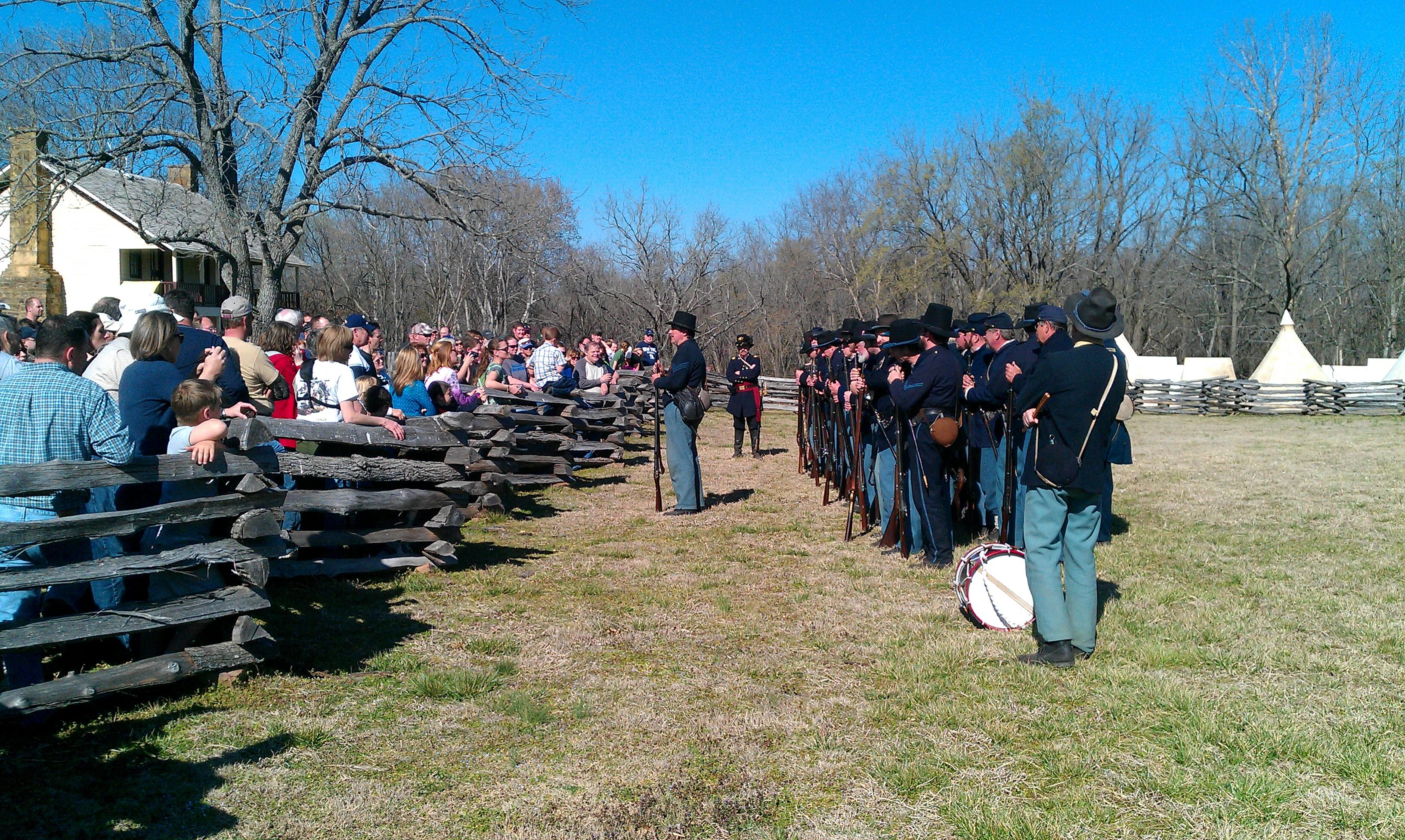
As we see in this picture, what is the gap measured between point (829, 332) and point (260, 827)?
10.7 metres

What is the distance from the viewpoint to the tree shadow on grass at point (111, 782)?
373 cm

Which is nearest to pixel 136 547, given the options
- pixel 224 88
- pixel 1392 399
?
pixel 224 88

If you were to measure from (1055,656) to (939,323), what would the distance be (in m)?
3.32

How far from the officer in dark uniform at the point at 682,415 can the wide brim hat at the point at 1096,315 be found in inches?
210

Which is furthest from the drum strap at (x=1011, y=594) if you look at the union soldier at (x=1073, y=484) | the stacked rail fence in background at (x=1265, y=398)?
the stacked rail fence in background at (x=1265, y=398)

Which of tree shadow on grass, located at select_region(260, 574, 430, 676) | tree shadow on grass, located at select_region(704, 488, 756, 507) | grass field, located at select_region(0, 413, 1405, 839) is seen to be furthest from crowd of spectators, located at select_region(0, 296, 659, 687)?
tree shadow on grass, located at select_region(704, 488, 756, 507)

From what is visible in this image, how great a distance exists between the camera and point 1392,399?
94.6ft

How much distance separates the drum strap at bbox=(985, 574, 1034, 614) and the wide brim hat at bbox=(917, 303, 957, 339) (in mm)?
2382

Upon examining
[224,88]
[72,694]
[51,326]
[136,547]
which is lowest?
[72,694]

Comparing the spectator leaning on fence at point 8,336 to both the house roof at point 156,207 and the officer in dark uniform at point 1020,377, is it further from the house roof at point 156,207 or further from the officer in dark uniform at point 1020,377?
the officer in dark uniform at point 1020,377

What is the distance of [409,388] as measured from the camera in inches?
362

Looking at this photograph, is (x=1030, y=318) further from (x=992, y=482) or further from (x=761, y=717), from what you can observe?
(x=761, y=717)

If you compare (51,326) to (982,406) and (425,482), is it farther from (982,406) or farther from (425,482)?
(982,406)

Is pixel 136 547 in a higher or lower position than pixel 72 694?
higher
